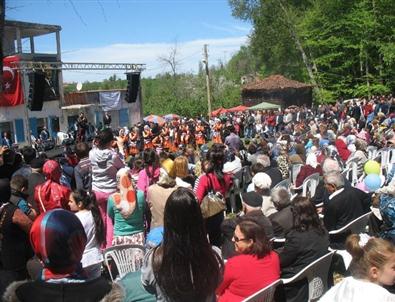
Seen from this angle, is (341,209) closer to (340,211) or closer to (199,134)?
(340,211)


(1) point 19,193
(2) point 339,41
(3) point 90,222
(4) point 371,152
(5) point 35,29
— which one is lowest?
(4) point 371,152

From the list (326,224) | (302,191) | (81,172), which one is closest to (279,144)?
(302,191)

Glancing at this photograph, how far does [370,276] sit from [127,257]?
245 centimetres

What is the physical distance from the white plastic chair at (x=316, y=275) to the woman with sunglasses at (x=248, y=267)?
33 cm

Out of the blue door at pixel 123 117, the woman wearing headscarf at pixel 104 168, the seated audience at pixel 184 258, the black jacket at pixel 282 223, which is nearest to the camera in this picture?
the seated audience at pixel 184 258

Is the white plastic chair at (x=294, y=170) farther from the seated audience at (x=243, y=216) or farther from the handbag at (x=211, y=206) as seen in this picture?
the seated audience at (x=243, y=216)

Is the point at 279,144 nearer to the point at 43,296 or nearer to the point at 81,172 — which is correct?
the point at 81,172

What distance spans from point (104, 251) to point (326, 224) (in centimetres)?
226

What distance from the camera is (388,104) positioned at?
24859 millimetres

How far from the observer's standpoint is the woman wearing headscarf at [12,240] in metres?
3.70

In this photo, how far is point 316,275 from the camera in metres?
3.90

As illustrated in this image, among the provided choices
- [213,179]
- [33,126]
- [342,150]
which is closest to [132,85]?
[33,126]

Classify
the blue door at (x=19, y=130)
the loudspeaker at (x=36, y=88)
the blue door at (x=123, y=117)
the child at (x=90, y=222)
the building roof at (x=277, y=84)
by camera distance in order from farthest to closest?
1. the building roof at (x=277, y=84)
2. the blue door at (x=123, y=117)
3. the blue door at (x=19, y=130)
4. the loudspeaker at (x=36, y=88)
5. the child at (x=90, y=222)

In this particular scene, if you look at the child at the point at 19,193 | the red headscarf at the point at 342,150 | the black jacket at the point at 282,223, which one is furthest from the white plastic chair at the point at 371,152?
the child at the point at 19,193
